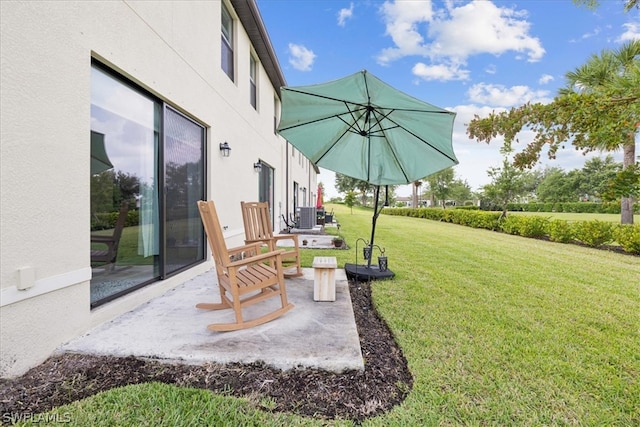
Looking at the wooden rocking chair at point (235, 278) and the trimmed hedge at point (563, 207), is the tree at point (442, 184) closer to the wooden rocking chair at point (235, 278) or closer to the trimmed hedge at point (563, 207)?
the trimmed hedge at point (563, 207)

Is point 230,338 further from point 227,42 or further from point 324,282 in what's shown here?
point 227,42

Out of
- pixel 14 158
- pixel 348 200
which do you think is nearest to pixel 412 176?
pixel 14 158

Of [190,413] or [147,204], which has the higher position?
[147,204]

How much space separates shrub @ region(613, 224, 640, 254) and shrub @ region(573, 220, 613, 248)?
47 cm

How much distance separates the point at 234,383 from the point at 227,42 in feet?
22.1

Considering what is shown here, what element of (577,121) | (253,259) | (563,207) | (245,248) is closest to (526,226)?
(577,121)

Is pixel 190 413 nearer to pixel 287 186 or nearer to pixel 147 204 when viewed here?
Answer: pixel 147 204

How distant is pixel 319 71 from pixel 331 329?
68.1 feet

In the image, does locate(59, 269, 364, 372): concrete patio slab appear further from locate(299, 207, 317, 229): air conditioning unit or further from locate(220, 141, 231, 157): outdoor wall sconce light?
locate(299, 207, 317, 229): air conditioning unit

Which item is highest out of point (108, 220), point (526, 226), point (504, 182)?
point (504, 182)

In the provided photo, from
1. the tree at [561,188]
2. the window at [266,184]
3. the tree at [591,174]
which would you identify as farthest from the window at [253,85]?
the tree at [561,188]

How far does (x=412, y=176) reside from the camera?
471 cm

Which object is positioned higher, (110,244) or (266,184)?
(266,184)

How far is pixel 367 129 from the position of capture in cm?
460
